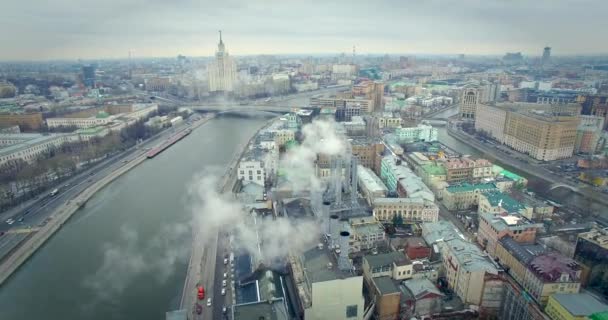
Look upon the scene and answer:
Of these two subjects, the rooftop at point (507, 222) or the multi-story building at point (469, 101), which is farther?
the multi-story building at point (469, 101)

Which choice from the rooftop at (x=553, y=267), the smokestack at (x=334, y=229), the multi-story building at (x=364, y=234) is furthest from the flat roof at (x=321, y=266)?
the rooftop at (x=553, y=267)

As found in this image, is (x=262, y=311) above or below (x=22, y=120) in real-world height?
below

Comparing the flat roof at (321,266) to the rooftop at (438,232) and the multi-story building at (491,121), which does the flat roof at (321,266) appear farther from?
the multi-story building at (491,121)

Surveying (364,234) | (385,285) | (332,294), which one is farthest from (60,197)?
(385,285)

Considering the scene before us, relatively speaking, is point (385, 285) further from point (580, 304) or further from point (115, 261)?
point (115, 261)

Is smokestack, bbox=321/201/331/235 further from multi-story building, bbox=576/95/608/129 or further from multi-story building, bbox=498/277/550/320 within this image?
multi-story building, bbox=576/95/608/129

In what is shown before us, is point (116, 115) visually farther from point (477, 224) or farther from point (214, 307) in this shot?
point (477, 224)
